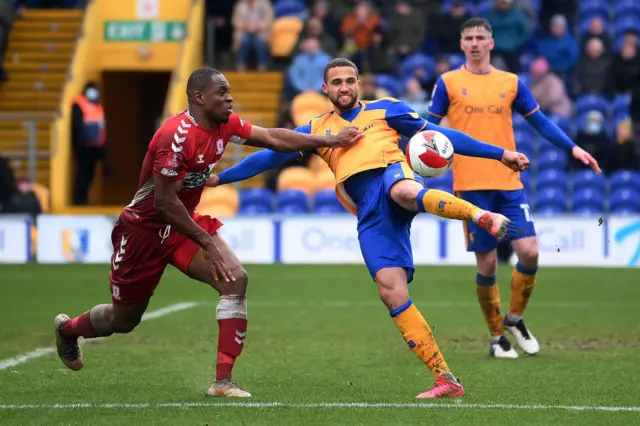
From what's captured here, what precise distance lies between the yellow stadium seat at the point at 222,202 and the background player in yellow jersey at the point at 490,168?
11.1m

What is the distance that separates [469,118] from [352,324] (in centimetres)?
308

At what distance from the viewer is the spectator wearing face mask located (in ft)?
72.7

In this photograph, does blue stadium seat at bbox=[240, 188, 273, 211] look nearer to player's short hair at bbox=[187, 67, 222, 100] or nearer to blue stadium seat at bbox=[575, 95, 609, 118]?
blue stadium seat at bbox=[575, 95, 609, 118]

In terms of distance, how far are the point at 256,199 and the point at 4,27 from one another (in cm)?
720

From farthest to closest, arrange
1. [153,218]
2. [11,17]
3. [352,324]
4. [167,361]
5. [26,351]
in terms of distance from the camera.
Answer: [11,17] → [352,324] → [26,351] → [167,361] → [153,218]

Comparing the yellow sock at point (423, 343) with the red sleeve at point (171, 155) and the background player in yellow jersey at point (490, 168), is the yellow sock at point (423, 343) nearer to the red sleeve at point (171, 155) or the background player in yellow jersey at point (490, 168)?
the red sleeve at point (171, 155)

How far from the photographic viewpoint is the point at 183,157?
288 inches

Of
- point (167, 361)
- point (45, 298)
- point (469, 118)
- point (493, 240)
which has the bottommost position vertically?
point (45, 298)

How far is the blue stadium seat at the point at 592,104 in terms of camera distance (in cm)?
2181

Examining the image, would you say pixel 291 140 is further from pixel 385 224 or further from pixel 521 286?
pixel 521 286

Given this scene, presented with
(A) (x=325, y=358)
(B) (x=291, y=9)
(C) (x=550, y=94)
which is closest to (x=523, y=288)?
(A) (x=325, y=358)

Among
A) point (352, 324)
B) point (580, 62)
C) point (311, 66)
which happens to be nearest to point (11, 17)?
point (311, 66)

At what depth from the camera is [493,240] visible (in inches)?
386

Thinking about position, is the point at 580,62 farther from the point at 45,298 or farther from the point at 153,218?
the point at 153,218
